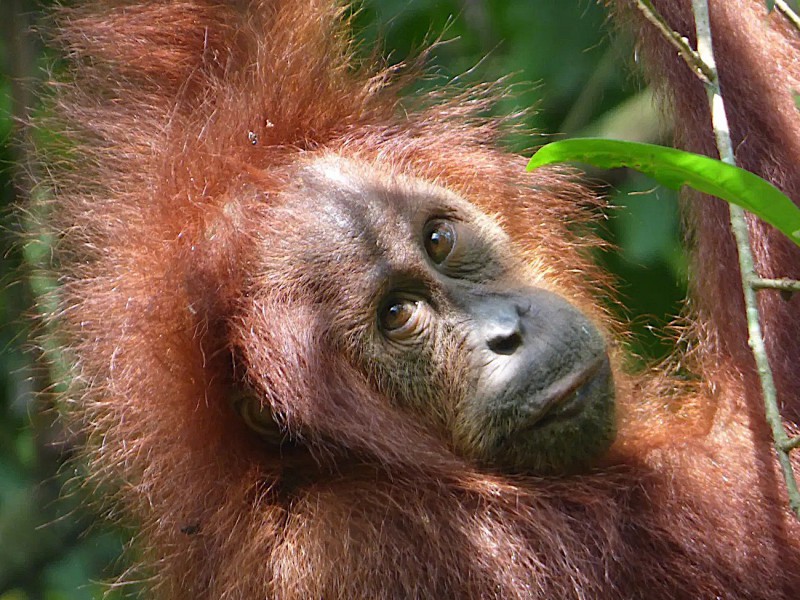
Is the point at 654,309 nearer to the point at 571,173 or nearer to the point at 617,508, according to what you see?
the point at 571,173

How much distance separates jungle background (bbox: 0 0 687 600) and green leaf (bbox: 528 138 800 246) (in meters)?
1.80

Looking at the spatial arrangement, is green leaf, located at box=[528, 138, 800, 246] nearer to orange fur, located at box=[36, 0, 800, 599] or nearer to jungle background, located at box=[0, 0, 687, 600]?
orange fur, located at box=[36, 0, 800, 599]

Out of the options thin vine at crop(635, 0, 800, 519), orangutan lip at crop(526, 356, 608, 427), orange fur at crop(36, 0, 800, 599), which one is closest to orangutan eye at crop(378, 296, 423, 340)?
orange fur at crop(36, 0, 800, 599)

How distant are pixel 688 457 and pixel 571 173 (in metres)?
1.38

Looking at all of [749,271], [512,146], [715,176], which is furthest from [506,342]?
[512,146]

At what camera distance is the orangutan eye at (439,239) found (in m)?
3.49

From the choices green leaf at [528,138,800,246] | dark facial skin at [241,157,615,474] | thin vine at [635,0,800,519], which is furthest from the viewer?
dark facial skin at [241,157,615,474]

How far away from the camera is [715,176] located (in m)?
2.22

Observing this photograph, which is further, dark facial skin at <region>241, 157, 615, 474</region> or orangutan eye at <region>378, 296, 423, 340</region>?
orangutan eye at <region>378, 296, 423, 340</region>

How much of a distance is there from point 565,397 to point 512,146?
4.48ft

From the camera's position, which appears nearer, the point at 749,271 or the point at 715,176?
the point at 715,176

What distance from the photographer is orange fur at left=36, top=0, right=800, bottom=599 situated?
3031mm

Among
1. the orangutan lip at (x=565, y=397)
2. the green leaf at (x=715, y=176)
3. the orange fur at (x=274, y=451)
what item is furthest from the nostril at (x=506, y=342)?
the green leaf at (x=715, y=176)

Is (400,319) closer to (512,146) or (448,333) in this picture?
(448,333)
